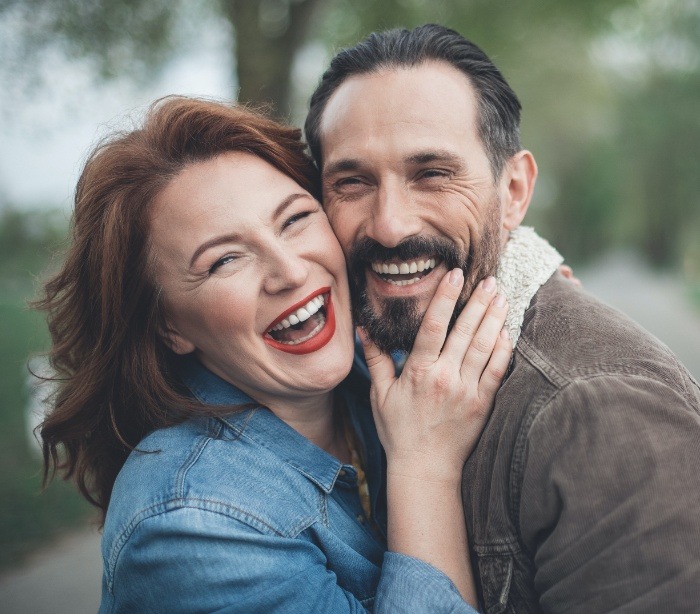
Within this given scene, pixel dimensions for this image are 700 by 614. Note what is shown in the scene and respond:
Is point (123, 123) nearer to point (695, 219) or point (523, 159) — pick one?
point (523, 159)

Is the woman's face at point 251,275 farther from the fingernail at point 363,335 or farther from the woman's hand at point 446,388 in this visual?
the woman's hand at point 446,388

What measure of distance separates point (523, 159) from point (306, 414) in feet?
4.39

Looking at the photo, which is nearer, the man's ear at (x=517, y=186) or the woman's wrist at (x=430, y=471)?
the woman's wrist at (x=430, y=471)

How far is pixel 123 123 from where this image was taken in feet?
7.95

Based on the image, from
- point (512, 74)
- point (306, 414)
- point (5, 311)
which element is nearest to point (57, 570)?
point (306, 414)

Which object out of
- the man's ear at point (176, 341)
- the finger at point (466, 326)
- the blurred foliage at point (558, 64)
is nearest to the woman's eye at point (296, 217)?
the man's ear at point (176, 341)

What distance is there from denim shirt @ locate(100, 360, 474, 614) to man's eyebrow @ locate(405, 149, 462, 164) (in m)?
1.05

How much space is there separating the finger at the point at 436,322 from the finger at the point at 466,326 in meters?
0.03

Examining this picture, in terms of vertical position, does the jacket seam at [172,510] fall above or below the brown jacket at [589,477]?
below

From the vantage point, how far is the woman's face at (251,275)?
7.06ft

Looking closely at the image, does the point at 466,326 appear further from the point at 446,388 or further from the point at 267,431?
the point at 267,431

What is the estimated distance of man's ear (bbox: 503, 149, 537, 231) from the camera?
98.5 inches

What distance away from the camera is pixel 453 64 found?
235 centimetres

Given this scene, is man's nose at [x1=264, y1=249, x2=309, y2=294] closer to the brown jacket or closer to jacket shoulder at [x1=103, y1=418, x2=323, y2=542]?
jacket shoulder at [x1=103, y1=418, x2=323, y2=542]
